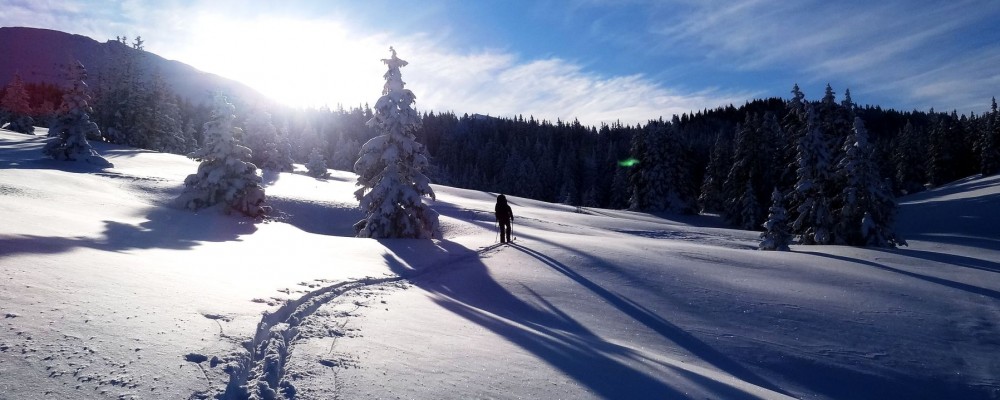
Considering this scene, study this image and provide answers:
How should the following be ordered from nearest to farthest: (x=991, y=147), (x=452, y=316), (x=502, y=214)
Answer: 1. (x=452, y=316)
2. (x=502, y=214)
3. (x=991, y=147)

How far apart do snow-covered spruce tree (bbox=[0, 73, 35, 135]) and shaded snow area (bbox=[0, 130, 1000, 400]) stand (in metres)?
48.1

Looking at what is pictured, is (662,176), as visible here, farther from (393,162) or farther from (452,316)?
(452,316)

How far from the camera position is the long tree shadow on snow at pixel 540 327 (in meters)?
5.32

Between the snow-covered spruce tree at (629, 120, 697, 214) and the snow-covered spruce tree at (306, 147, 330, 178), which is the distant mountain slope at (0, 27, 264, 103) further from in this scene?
the snow-covered spruce tree at (629, 120, 697, 214)

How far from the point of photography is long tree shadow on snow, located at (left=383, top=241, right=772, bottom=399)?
5.32m

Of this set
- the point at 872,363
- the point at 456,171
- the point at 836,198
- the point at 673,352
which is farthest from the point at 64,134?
the point at 456,171

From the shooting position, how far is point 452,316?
7.76 meters

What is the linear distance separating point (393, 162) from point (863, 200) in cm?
2046

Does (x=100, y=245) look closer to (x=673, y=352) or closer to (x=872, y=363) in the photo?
(x=673, y=352)

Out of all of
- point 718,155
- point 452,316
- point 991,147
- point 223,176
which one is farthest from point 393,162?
point 991,147

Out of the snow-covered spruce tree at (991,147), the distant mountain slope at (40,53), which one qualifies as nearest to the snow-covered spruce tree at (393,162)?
the snow-covered spruce tree at (991,147)

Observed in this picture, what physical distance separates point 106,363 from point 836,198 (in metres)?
28.3

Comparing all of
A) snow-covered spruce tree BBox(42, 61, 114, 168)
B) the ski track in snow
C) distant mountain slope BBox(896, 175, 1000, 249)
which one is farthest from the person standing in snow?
snow-covered spruce tree BBox(42, 61, 114, 168)

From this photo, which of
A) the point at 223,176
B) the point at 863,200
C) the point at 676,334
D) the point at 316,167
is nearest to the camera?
the point at 676,334
